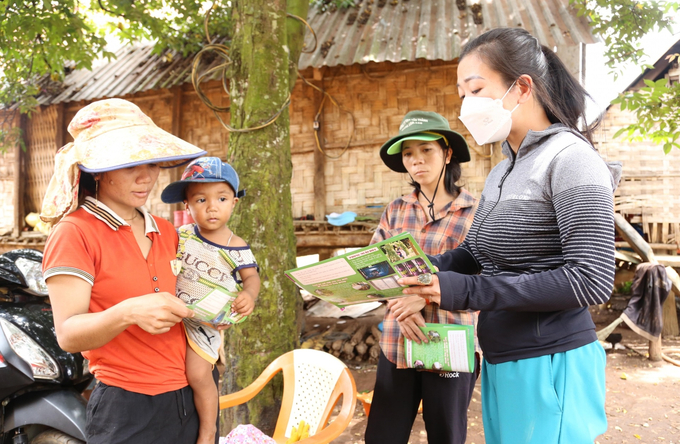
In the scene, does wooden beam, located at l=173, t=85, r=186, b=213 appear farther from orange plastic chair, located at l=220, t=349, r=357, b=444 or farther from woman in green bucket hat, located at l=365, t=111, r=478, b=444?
woman in green bucket hat, located at l=365, t=111, r=478, b=444

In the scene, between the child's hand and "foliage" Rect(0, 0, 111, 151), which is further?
"foliage" Rect(0, 0, 111, 151)

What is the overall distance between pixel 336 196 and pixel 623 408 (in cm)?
417

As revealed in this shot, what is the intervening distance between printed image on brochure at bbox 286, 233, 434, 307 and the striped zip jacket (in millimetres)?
123

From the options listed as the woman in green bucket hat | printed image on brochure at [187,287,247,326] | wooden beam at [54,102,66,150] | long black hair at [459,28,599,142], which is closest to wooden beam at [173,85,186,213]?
wooden beam at [54,102,66,150]

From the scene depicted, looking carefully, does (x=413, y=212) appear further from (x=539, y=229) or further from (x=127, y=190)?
(x=127, y=190)

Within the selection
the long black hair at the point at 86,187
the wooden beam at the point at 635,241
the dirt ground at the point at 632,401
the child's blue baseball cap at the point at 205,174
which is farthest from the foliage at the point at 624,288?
the long black hair at the point at 86,187

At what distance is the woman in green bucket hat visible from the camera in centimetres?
228

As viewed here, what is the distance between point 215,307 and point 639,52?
5.51 metres

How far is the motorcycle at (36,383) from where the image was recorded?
2291 mm

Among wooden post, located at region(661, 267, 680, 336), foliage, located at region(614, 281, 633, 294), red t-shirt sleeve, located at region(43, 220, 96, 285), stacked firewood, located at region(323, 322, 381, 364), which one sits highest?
red t-shirt sleeve, located at region(43, 220, 96, 285)

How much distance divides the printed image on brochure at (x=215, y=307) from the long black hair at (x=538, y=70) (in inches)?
49.7

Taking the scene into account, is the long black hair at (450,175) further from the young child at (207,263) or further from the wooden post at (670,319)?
the wooden post at (670,319)

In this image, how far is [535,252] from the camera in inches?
56.7

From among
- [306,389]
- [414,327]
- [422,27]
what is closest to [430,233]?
[414,327]
